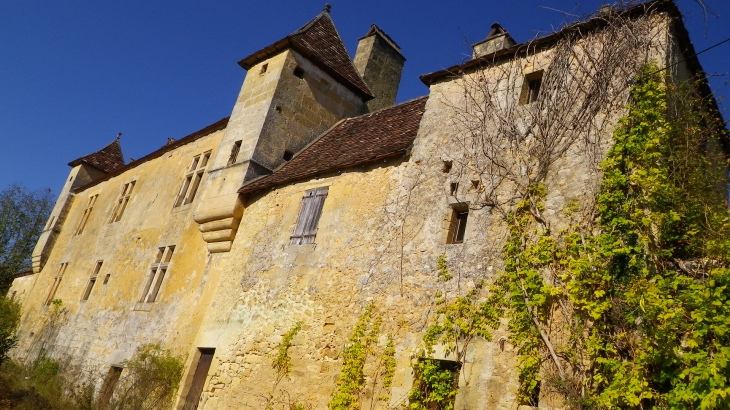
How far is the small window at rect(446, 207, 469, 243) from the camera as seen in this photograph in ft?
25.3

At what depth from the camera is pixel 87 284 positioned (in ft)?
52.7

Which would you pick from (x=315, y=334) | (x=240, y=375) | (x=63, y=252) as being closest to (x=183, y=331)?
(x=240, y=375)

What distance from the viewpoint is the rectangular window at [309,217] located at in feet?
31.6

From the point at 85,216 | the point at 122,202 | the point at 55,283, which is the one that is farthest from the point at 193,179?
the point at 55,283

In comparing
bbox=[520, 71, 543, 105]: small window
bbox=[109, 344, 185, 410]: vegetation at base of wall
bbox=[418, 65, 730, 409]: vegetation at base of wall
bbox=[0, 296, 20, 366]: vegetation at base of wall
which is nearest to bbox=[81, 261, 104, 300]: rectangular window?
bbox=[0, 296, 20, 366]: vegetation at base of wall

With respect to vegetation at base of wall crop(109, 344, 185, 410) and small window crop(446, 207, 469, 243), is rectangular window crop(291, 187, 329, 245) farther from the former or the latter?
vegetation at base of wall crop(109, 344, 185, 410)

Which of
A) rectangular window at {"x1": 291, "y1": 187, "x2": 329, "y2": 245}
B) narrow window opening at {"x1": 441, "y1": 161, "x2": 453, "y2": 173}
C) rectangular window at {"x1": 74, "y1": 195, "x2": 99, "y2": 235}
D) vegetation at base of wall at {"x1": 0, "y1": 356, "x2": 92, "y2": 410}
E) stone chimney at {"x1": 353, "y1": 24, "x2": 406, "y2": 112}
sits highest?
stone chimney at {"x1": 353, "y1": 24, "x2": 406, "y2": 112}

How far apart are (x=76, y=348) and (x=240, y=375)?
7.59 meters

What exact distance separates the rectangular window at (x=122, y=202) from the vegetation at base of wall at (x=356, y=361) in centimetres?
1162

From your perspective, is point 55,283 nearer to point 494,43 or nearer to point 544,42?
point 494,43

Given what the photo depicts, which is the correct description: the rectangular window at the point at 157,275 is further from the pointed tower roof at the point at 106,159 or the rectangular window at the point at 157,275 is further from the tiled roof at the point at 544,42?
A: the pointed tower roof at the point at 106,159

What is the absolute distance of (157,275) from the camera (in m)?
12.9

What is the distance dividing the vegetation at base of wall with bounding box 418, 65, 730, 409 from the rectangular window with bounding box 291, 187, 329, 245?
326 centimetres

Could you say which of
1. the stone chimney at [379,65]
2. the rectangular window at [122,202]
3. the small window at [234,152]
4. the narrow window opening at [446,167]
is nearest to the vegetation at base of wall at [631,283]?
the narrow window opening at [446,167]
